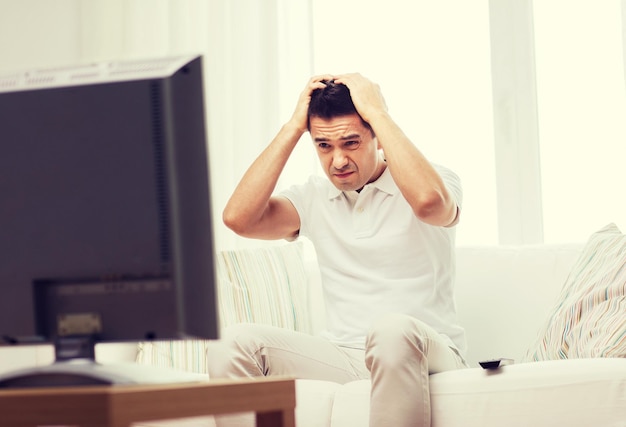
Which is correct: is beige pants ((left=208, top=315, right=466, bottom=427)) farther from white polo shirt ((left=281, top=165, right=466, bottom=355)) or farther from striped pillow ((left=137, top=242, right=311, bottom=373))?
striped pillow ((left=137, top=242, right=311, bottom=373))

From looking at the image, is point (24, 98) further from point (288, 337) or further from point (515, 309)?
point (515, 309)

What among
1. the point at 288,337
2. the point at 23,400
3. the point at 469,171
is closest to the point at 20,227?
the point at 23,400

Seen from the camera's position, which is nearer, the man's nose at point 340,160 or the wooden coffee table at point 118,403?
the wooden coffee table at point 118,403

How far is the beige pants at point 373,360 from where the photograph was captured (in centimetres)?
176

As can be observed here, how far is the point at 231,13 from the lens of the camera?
3910mm

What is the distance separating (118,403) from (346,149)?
1583mm

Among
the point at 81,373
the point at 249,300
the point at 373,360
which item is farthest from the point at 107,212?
the point at 249,300

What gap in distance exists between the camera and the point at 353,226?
8.02 ft

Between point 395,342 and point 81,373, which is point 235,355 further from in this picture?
point 81,373

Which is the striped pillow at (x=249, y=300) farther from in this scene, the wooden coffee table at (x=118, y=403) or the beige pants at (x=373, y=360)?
the wooden coffee table at (x=118, y=403)

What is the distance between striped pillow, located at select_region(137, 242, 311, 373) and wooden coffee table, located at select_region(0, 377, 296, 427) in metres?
1.78

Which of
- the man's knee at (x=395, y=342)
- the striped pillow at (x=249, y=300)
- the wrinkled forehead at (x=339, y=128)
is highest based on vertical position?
the wrinkled forehead at (x=339, y=128)

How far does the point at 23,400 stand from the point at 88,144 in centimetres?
38

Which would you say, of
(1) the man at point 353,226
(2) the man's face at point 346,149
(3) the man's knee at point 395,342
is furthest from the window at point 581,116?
(3) the man's knee at point 395,342
